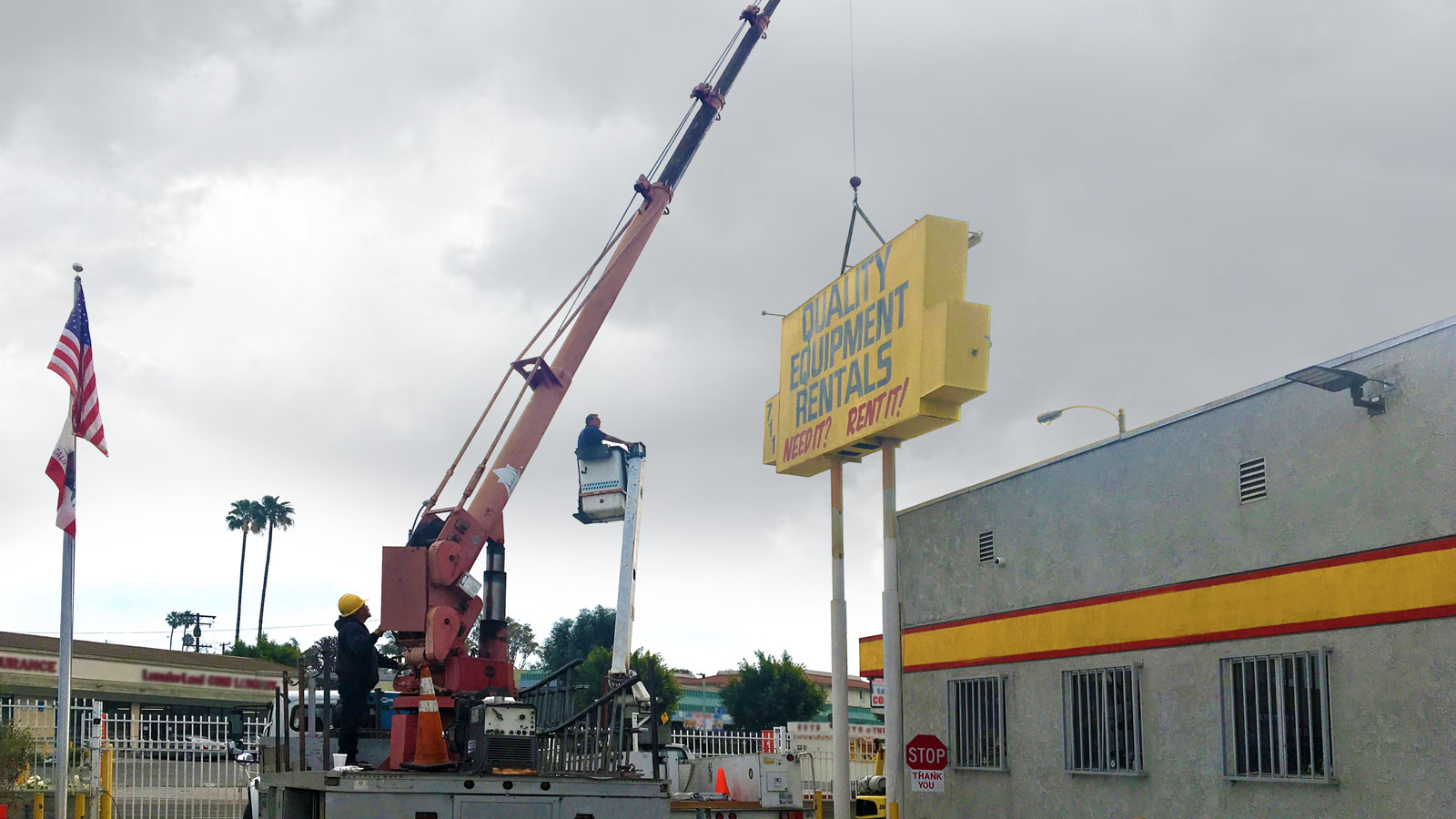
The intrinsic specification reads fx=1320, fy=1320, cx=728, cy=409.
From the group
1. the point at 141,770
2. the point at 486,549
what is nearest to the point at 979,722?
the point at 486,549

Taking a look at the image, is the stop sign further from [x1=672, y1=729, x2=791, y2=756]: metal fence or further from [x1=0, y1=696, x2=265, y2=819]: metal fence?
[x1=672, y1=729, x2=791, y2=756]: metal fence

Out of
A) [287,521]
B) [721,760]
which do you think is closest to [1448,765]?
[721,760]

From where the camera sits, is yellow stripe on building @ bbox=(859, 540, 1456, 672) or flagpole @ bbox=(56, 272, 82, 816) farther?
flagpole @ bbox=(56, 272, 82, 816)

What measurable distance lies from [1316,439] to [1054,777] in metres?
6.02

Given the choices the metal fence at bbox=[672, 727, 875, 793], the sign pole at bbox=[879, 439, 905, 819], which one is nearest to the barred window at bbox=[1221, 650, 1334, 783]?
the sign pole at bbox=[879, 439, 905, 819]

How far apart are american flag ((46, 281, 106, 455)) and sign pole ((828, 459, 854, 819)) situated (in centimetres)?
1064

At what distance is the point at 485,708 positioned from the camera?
12.9 metres

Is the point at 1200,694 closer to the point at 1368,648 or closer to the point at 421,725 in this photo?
the point at 1368,648

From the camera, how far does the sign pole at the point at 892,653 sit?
1811 cm

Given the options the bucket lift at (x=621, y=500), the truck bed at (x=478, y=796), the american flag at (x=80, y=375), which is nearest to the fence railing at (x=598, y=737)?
the truck bed at (x=478, y=796)

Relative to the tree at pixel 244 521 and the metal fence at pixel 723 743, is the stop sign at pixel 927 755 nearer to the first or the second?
the metal fence at pixel 723 743

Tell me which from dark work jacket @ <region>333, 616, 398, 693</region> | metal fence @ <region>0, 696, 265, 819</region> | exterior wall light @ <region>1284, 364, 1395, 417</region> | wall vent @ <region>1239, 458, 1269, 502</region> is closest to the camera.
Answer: exterior wall light @ <region>1284, 364, 1395, 417</region>

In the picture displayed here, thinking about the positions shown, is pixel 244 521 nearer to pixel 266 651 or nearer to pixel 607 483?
pixel 266 651

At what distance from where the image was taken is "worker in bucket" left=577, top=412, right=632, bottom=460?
18172 mm
